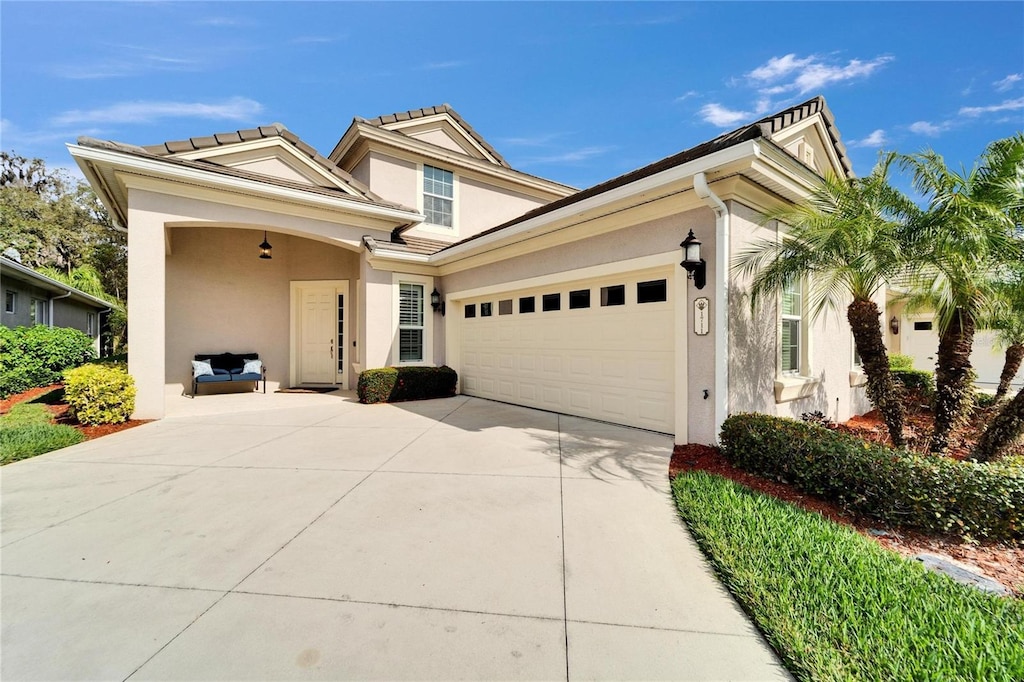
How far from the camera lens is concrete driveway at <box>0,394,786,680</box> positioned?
2.04m

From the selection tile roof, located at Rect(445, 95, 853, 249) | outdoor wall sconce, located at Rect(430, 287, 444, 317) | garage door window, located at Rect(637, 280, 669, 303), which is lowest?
garage door window, located at Rect(637, 280, 669, 303)

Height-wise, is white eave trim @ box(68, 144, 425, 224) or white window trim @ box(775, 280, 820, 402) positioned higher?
white eave trim @ box(68, 144, 425, 224)

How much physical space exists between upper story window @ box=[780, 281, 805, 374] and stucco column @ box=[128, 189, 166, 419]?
10.9 m

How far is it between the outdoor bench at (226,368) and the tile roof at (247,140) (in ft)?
15.9

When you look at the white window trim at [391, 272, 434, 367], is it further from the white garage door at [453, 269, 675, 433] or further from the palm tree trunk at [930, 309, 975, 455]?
the palm tree trunk at [930, 309, 975, 455]

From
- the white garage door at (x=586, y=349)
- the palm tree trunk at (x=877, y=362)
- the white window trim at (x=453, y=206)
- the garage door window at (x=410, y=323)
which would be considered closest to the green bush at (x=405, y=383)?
the garage door window at (x=410, y=323)

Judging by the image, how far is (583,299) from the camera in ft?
24.5

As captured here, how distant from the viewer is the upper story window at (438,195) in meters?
12.0

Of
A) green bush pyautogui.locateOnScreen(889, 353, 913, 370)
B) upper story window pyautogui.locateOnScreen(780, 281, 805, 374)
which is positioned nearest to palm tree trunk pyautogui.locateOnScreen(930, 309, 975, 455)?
upper story window pyautogui.locateOnScreen(780, 281, 805, 374)

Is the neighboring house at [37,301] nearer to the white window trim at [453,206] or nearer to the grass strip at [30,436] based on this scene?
the grass strip at [30,436]

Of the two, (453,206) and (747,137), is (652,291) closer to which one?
(747,137)

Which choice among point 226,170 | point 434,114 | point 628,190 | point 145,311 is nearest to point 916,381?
point 628,190

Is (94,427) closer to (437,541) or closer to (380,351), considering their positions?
(380,351)

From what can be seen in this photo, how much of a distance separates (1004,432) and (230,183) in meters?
12.1
